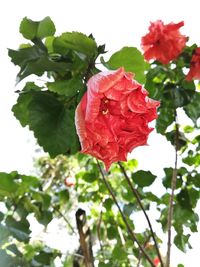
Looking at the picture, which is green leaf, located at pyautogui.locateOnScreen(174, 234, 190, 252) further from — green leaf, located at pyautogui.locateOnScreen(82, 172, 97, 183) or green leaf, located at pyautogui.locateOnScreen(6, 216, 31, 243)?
green leaf, located at pyautogui.locateOnScreen(6, 216, 31, 243)

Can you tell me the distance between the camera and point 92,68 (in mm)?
779

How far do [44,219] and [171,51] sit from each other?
0.78 m

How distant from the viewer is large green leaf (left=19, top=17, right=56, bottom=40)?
81 centimetres

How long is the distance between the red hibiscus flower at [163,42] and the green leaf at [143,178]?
0.41 m

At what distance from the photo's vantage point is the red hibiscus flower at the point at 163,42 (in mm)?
1282

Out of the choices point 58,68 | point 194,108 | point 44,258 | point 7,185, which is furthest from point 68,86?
point 44,258

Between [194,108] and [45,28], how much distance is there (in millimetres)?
647

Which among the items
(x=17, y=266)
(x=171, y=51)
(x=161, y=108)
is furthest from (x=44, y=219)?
(x=171, y=51)

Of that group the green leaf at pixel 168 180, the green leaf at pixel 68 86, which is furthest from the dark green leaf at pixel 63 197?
the green leaf at pixel 68 86

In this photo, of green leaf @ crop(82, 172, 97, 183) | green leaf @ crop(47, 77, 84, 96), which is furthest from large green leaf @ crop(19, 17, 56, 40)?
green leaf @ crop(82, 172, 97, 183)

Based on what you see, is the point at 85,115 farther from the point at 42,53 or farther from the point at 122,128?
the point at 42,53

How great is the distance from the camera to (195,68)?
1194 mm

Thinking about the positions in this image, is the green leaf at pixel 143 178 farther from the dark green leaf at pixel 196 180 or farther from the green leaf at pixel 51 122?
the green leaf at pixel 51 122

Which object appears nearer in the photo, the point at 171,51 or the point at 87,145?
the point at 87,145
